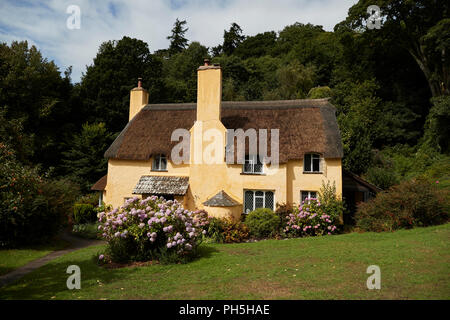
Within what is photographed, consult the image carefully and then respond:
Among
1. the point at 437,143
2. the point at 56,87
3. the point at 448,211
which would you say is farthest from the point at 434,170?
the point at 56,87

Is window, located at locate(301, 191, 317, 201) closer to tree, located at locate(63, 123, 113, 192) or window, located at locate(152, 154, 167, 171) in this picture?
window, located at locate(152, 154, 167, 171)

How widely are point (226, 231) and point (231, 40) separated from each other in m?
51.5

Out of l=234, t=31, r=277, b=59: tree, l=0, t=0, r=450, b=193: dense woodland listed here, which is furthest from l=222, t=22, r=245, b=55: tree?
l=0, t=0, r=450, b=193: dense woodland

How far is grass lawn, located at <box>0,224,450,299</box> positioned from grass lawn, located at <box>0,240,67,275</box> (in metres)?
1.29

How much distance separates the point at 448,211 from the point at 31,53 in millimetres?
35488

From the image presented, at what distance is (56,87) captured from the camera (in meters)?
30.6

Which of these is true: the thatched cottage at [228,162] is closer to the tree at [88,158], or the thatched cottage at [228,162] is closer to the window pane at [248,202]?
the window pane at [248,202]

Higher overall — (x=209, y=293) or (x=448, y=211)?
(x=448, y=211)

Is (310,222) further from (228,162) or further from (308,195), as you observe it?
(228,162)

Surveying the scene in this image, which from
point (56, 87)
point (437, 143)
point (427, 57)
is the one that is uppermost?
point (427, 57)

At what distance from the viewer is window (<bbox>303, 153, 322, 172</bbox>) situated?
58.3ft
